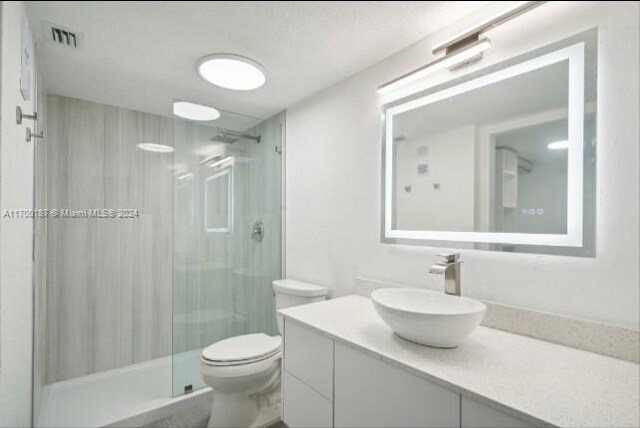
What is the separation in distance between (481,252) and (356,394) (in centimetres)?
73

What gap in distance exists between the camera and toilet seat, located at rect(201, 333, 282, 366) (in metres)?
1.55

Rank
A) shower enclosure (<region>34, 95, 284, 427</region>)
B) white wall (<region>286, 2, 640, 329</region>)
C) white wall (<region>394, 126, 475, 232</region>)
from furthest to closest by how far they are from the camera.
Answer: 1. shower enclosure (<region>34, 95, 284, 427</region>)
2. white wall (<region>394, 126, 475, 232</region>)
3. white wall (<region>286, 2, 640, 329</region>)

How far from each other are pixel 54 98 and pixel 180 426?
7.36 feet

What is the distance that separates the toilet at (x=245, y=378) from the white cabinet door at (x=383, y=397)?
49 centimetres

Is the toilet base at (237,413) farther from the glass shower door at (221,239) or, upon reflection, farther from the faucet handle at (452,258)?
the faucet handle at (452,258)

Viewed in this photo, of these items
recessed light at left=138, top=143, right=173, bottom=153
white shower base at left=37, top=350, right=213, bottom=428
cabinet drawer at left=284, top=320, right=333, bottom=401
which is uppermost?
recessed light at left=138, top=143, right=173, bottom=153

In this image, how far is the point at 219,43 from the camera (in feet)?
3.47

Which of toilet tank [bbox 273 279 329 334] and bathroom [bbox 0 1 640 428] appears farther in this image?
toilet tank [bbox 273 279 329 334]

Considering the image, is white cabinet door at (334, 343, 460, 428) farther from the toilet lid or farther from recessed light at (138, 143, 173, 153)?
recessed light at (138, 143, 173, 153)

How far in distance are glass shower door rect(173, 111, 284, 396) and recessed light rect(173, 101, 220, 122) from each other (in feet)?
0.17

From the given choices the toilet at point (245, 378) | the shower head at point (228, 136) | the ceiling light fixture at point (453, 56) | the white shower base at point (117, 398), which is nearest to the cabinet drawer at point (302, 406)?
the toilet at point (245, 378)

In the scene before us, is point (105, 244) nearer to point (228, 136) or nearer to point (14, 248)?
point (228, 136)

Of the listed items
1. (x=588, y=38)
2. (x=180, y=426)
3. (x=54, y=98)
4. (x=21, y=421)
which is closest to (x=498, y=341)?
(x=588, y=38)

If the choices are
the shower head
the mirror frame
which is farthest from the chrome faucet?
the shower head
